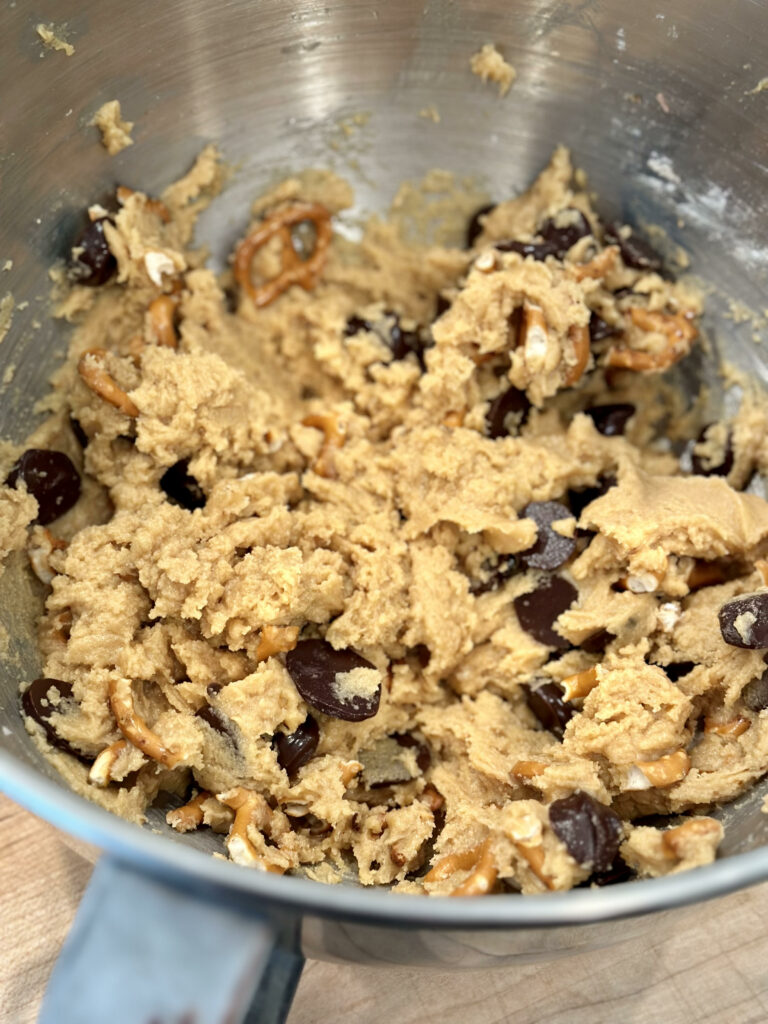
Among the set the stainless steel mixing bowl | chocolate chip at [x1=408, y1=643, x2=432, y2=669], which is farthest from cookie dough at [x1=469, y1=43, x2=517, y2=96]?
chocolate chip at [x1=408, y1=643, x2=432, y2=669]

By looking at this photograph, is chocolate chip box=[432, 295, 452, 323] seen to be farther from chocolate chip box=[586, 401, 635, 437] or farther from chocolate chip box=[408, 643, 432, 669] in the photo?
chocolate chip box=[408, 643, 432, 669]

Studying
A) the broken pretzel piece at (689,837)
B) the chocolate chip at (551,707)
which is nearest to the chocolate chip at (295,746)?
the chocolate chip at (551,707)

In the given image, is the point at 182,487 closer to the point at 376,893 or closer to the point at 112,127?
the point at 112,127

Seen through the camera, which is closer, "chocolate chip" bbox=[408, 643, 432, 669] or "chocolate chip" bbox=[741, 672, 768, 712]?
"chocolate chip" bbox=[741, 672, 768, 712]

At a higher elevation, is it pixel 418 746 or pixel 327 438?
pixel 327 438

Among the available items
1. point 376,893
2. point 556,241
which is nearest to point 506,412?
point 556,241

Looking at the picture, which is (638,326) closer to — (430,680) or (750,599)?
(750,599)
